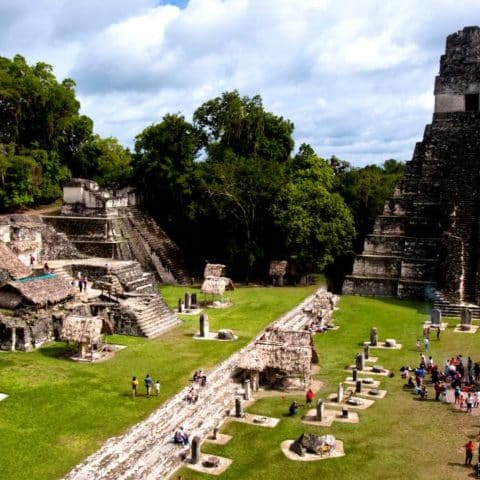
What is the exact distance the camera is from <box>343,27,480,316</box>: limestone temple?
3269 cm

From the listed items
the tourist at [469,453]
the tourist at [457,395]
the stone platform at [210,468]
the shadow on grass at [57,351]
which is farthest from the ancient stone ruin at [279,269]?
the tourist at [469,453]

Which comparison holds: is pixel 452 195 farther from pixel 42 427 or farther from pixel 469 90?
pixel 42 427

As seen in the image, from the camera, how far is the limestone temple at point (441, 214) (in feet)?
107

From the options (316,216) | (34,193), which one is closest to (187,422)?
(316,216)

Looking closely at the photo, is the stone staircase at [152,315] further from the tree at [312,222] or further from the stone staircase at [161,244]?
the tree at [312,222]

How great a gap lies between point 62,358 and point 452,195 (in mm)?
23231

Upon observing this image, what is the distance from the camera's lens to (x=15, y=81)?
40250mm

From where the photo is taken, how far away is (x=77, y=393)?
18.9 m

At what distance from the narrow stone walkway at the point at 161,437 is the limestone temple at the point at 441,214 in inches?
609

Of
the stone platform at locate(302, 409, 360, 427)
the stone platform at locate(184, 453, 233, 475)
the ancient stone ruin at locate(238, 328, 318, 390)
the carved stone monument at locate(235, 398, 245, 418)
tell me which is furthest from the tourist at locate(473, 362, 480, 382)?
the stone platform at locate(184, 453, 233, 475)

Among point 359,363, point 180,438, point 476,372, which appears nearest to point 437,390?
point 476,372

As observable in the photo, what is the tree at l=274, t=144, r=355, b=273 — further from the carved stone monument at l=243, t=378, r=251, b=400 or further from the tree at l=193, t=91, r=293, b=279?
the carved stone monument at l=243, t=378, r=251, b=400

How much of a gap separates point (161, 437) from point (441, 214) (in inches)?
964

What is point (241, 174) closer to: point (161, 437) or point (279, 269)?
point (279, 269)
